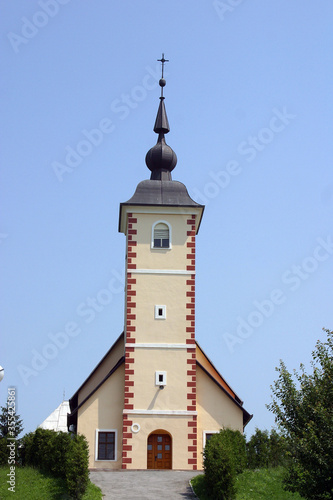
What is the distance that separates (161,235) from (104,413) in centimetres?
801

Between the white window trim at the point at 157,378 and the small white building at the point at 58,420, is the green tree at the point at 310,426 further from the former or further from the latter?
the small white building at the point at 58,420

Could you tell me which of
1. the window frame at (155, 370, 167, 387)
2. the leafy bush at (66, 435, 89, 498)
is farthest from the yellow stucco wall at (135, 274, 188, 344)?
the leafy bush at (66, 435, 89, 498)

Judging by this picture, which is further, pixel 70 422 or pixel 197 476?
pixel 70 422

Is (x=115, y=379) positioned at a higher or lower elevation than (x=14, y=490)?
higher

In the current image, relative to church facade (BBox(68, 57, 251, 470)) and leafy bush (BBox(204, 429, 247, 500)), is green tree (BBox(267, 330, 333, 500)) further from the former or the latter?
church facade (BBox(68, 57, 251, 470))

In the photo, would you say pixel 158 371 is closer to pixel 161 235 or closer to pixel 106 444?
pixel 106 444

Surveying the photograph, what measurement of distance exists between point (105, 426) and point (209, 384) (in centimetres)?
466

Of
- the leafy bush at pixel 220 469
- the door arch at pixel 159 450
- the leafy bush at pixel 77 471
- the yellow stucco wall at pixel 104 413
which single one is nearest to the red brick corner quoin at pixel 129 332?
the yellow stucco wall at pixel 104 413

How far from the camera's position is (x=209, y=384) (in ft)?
97.8

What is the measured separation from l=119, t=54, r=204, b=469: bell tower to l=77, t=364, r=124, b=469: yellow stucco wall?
0.63 metres

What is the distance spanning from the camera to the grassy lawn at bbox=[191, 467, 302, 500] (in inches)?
883

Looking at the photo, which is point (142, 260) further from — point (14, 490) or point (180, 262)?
point (14, 490)

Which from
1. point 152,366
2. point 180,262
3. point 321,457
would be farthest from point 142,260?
point 321,457

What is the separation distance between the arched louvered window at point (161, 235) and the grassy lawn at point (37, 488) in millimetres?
10795
